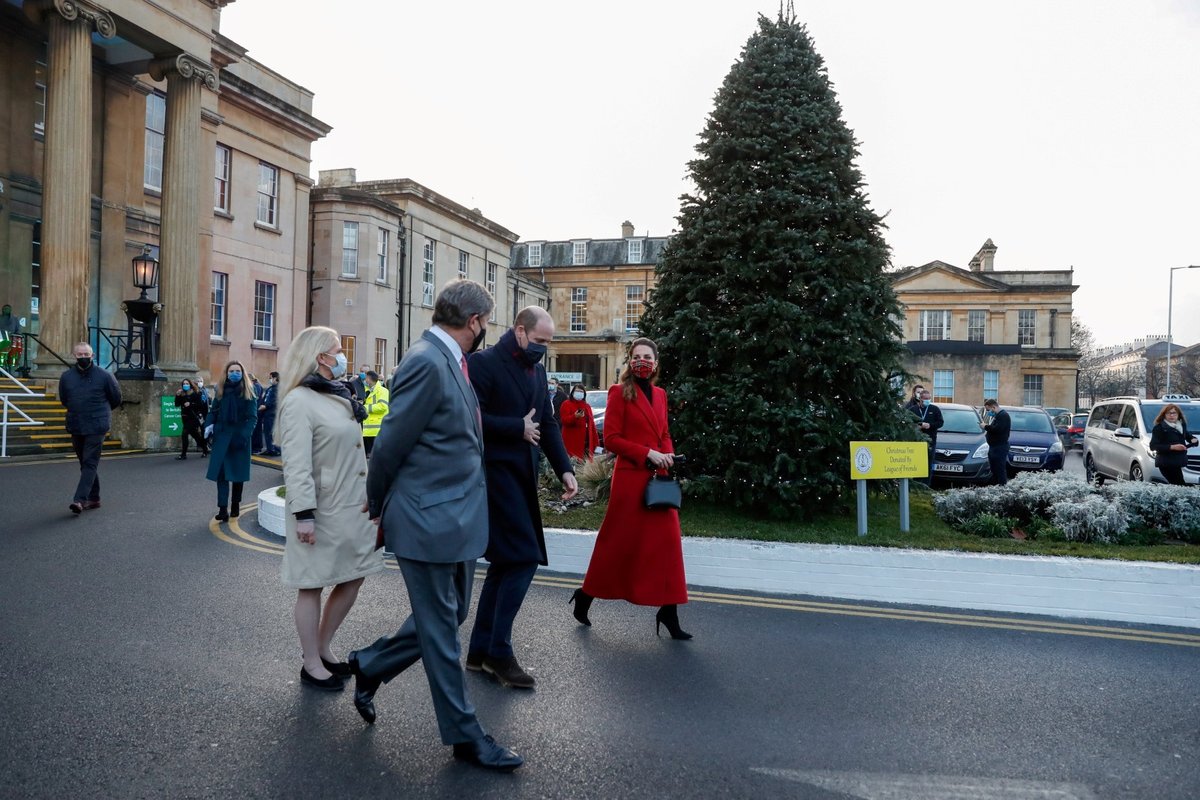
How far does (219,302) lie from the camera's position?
26.1 metres

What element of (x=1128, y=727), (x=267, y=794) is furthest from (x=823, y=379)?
(x=267, y=794)

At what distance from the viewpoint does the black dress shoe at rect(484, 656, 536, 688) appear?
4406mm

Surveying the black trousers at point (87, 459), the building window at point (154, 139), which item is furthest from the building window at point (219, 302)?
the black trousers at point (87, 459)

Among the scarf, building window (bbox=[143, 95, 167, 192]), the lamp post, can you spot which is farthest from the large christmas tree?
building window (bbox=[143, 95, 167, 192])

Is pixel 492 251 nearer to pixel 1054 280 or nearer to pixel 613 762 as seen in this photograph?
pixel 1054 280

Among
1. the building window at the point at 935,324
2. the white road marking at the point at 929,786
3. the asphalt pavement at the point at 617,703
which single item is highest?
the building window at the point at 935,324

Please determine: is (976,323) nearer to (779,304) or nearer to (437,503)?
(779,304)

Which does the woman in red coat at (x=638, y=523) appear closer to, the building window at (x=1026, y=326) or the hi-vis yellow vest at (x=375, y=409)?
the hi-vis yellow vest at (x=375, y=409)

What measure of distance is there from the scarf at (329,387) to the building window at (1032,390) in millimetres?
54117

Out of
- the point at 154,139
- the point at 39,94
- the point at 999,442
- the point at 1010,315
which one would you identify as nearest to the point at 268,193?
the point at 154,139

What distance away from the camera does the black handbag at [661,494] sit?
5285 mm

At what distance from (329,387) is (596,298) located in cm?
5674

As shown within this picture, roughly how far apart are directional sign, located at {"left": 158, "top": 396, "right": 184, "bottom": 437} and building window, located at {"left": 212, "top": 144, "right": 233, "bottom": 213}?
11282 mm

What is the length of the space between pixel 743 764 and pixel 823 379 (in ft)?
17.0
